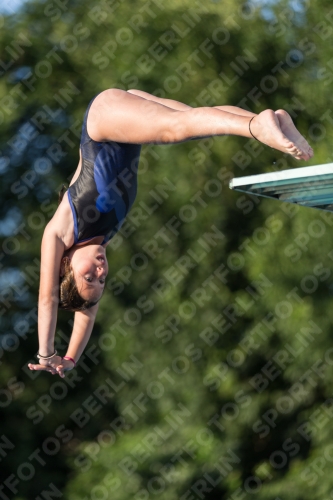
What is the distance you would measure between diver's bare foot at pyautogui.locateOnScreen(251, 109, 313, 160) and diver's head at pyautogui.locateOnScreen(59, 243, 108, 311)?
120cm

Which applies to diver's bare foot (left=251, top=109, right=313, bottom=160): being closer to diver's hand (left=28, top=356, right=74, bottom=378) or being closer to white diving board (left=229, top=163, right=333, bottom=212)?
white diving board (left=229, top=163, right=333, bottom=212)

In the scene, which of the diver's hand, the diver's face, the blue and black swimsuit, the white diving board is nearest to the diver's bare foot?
the white diving board

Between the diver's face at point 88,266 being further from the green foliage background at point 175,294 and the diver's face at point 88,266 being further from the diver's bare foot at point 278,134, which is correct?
the green foliage background at point 175,294

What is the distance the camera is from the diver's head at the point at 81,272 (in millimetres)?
4633

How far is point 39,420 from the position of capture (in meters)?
11.4

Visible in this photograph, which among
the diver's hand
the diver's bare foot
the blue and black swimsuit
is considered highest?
the diver's bare foot

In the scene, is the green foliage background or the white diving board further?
the green foliage background

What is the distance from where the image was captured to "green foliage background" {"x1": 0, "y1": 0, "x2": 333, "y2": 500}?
1137 centimetres

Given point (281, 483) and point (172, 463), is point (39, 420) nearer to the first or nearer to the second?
point (172, 463)

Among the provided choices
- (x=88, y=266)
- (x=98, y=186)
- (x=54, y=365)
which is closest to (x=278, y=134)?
(x=98, y=186)

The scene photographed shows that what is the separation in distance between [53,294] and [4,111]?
7151mm

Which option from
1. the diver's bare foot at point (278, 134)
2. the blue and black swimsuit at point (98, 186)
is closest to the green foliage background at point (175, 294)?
the blue and black swimsuit at point (98, 186)

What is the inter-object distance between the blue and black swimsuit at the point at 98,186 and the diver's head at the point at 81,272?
7 centimetres

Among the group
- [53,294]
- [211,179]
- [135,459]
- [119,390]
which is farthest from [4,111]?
[53,294]
